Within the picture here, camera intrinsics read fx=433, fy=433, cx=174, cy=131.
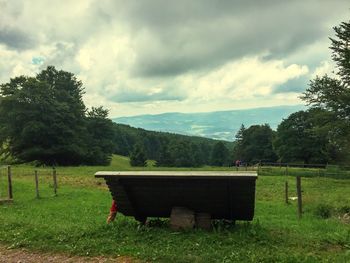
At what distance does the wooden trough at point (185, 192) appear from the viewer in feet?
30.2

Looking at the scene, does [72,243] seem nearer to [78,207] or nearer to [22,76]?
[78,207]

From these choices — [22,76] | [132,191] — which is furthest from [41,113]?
[132,191]

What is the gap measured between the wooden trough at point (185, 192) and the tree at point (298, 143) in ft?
247

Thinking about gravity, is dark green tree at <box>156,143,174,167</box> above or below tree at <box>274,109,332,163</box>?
below

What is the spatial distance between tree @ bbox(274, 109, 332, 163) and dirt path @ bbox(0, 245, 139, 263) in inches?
3058

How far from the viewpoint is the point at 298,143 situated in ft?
287

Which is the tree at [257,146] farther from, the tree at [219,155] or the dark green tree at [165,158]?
the tree at [219,155]

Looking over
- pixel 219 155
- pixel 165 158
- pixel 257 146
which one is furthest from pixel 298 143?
pixel 219 155

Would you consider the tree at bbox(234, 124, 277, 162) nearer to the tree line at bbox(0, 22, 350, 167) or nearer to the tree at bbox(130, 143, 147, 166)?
the tree line at bbox(0, 22, 350, 167)

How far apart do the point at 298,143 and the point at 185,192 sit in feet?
268

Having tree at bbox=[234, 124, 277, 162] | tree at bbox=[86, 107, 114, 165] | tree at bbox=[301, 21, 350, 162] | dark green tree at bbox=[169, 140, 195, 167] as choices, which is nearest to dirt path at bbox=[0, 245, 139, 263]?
tree at bbox=[301, 21, 350, 162]

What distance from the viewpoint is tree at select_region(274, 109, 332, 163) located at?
84875 millimetres

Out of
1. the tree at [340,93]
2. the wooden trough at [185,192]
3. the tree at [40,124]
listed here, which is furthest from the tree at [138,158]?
the wooden trough at [185,192]

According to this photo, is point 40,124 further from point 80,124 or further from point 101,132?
point 101,132
